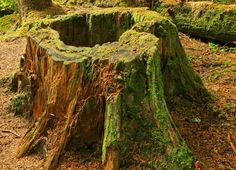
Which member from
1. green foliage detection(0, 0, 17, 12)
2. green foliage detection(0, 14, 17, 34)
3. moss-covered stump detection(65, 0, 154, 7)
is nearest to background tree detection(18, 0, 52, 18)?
green foliage detection(0, 14, 17, 34)

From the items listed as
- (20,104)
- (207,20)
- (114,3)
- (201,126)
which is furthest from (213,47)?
(20,104)

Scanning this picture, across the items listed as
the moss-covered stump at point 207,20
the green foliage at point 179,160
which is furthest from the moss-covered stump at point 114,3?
the green foliage at point 179,160

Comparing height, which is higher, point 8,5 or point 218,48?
point 8,5

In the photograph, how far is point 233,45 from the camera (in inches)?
369

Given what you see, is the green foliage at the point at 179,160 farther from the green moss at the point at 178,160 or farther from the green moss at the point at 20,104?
the green moss at the point at 20,104

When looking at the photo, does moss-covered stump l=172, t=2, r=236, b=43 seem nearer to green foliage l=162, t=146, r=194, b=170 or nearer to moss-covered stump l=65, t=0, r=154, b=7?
moss-covered stump l=65, t=0, r=154, b=7

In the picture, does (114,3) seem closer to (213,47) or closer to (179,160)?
(213,47)

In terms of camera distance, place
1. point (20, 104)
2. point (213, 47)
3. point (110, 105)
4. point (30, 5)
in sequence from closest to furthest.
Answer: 1. point (110, 105)
2. point (20, 104)
3. point (213, 47)
4. point (30, 5)

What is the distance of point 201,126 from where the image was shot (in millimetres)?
5398

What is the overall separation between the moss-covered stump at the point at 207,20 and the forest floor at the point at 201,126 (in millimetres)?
1545

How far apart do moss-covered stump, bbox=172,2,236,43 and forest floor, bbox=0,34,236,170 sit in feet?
5.07

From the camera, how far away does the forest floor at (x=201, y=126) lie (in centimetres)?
455

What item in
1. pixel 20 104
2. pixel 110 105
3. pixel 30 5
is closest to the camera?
pixel 110 105

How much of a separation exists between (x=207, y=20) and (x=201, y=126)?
472 cm
